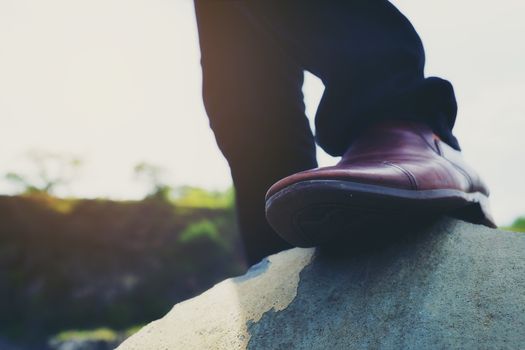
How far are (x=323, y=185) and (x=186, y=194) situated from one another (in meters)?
28.3

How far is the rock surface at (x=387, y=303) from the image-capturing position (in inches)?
33.0

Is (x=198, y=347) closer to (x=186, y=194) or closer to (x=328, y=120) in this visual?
(x=328, y=120)

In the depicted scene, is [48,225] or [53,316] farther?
[48,225]

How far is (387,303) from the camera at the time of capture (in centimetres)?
94

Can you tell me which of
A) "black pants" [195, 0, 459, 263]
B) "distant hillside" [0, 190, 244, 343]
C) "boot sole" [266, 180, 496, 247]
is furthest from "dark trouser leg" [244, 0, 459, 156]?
"distant hillside" [0, 190, 244, 343]

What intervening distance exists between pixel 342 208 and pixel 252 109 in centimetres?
68

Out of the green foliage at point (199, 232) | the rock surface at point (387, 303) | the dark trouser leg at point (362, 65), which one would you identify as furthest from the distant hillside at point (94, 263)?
the dark trouser leg at point (362, 65)

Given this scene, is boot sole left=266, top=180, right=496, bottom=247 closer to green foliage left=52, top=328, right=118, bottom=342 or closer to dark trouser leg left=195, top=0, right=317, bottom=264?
dark trouser leg left=195, top=0, right=317, bottom=264

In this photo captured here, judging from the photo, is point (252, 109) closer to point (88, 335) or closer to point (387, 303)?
point (387, 303)

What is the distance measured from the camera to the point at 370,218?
92 cm

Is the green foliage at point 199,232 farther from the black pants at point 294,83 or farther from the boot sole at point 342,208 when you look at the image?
the boot sole at point 342,208

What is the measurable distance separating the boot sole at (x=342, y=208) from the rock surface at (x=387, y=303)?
0.31ft

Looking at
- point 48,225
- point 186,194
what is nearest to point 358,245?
point 48,225

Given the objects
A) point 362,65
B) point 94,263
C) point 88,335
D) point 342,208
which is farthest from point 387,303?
point 94,263
